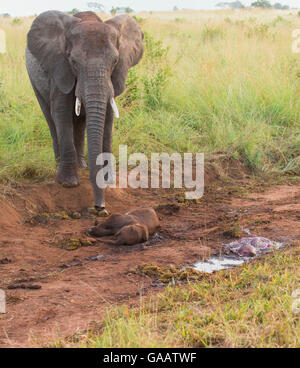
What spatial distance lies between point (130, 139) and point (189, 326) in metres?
4.32

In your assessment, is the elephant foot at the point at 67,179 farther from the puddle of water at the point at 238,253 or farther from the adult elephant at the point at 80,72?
the puddle of water at the point at 238,253

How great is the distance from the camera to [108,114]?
5.64 meters

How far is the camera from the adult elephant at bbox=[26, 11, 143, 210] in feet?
16.6

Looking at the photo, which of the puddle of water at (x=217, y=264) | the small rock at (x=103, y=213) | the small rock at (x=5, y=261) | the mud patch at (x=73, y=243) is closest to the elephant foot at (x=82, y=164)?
the small rock at (x=103, y=213)

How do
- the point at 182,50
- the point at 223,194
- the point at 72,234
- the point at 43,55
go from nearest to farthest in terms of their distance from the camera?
the point at 72,234 → the point at 43,55 → the point at 223,194 → the point at 182,50

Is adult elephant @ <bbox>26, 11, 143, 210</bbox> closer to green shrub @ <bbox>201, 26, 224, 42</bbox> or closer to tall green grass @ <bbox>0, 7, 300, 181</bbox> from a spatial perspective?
tall green grass @ <bbox>0, 7, 300, 181</bbox>

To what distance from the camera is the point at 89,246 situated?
15.1ft

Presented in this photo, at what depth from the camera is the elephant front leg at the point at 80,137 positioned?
6213 mm

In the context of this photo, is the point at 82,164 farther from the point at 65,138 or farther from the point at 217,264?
the point at 217,264

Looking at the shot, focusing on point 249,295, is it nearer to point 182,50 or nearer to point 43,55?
point 43,55

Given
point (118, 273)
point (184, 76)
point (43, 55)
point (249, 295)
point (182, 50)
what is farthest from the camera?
point (182, 50)

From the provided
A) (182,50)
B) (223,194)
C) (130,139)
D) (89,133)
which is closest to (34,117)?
(130,139)

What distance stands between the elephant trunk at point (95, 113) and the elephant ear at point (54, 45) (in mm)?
397

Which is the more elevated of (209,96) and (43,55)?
(43,55)
